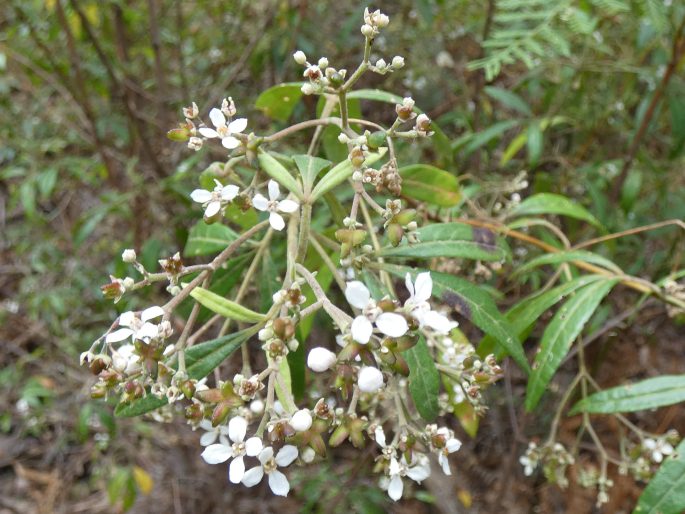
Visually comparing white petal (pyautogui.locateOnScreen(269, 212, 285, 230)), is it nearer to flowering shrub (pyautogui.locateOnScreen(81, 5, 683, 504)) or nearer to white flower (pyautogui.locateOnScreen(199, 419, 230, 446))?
flowering shrub (pyautogui.locateOnScreen(81, 5, 683, 504))

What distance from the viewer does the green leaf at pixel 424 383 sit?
1273 mm

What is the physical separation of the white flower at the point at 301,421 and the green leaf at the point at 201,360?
23 cm

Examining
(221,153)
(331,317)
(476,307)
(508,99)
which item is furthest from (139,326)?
(508,99)

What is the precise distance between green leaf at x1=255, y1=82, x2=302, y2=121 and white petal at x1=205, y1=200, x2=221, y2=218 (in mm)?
623

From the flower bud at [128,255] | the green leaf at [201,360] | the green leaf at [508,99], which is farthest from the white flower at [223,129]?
the green leaf at [508,99]

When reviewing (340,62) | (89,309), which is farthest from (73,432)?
(340,62)

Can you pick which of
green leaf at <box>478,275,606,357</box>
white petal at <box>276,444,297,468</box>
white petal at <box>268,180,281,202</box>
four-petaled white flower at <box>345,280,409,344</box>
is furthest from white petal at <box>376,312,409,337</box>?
green leaf at <box>478,275,606,357</box>

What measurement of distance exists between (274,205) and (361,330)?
390mm

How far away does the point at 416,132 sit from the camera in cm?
117

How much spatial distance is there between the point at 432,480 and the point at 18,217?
340 centimetres

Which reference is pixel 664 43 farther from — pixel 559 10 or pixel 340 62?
A: pixel 340 62

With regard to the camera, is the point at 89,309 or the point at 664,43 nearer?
the point at 664,43

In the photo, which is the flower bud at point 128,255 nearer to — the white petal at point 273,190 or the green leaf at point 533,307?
the white petal at point 273,190

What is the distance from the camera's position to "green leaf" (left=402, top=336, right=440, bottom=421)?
4.18 ft
